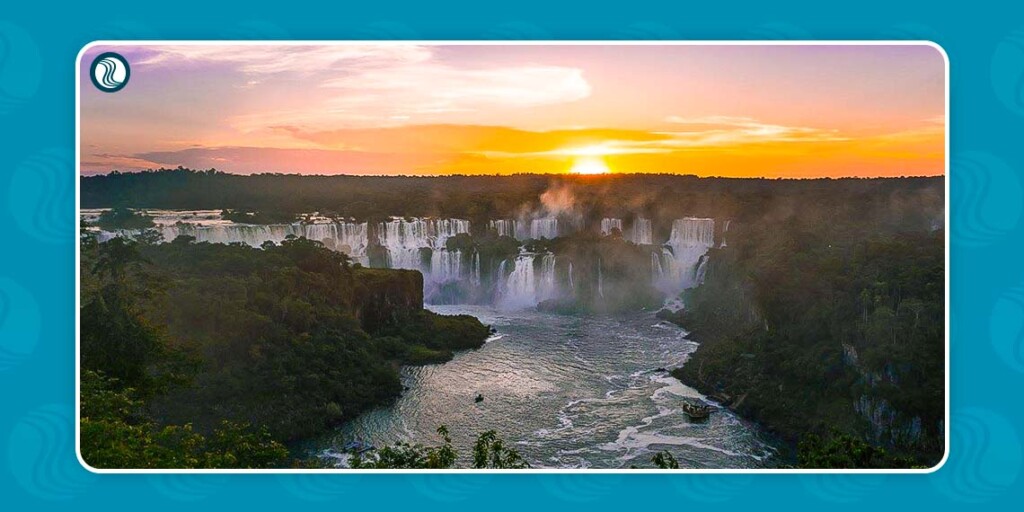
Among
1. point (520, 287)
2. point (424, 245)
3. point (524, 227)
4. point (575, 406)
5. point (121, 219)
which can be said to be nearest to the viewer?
point (121, 219)

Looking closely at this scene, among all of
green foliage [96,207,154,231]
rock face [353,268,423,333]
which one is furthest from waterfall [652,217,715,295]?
green foliage [96,207,154,231]

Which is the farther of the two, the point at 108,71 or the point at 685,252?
the point at 685,252

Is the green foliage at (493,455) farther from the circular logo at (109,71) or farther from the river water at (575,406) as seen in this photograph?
the circular logo at (109,71)

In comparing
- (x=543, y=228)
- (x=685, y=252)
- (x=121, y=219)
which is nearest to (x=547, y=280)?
(x=543, y=228)

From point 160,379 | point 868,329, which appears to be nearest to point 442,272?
point 160,379

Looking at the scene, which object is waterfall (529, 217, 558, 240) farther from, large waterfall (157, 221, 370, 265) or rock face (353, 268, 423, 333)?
large waterfall (157, 221, 370, 265)

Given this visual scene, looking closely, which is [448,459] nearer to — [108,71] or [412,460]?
[412,460]

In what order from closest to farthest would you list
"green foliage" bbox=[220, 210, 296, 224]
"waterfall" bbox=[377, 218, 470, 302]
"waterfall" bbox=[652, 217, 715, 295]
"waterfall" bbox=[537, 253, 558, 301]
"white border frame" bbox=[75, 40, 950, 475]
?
"white border frame" bbox=[75, 40, 950, 475], "green foliage" bbox=[220, 210, 296, 224], "waterfall" bbox=[652, 217, 715, 295], "waterfall" bbox=[377, 218, 470, 302], "waterfall" bbox=[537, 253, 558, 301]
